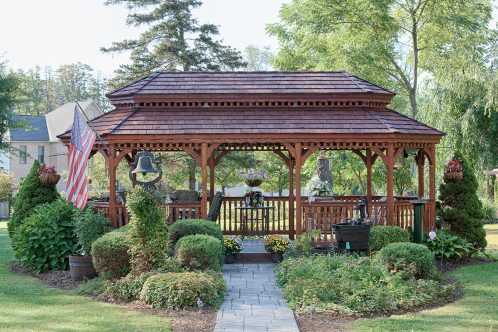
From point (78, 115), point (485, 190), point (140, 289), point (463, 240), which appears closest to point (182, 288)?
point (140, 289)

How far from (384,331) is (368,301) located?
145 cm

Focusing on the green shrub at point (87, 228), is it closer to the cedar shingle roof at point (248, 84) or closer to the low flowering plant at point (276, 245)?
the cedar shingle roof at point (248, 84)

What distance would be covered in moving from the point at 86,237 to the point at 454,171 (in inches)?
327

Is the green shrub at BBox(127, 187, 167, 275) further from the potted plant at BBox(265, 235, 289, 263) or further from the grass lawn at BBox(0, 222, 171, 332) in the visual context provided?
the potted plant at BBox(265, 235, 289, 263)

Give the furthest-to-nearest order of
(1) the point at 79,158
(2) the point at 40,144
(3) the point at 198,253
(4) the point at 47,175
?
(2) the point at 40,144, (4) the point at 47,175, (1) the point at 79,158, (3) the point at 198,253

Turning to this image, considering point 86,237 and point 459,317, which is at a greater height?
point 86,237

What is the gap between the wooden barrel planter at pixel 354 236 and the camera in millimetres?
13484

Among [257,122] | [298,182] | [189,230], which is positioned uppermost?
[257,122]

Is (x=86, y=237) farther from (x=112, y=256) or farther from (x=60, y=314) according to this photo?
(x=60, y=314)

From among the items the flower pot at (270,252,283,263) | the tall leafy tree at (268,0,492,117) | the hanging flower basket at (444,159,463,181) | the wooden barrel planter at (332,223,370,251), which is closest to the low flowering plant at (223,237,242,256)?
the flower pot at (270,252,283,263)

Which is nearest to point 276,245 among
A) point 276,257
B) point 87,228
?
point 276,257

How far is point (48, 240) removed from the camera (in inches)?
533

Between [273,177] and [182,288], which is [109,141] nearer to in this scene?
[182,288]

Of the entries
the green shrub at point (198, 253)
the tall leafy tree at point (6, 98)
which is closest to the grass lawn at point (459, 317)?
the green shrub at point (198, 253)
